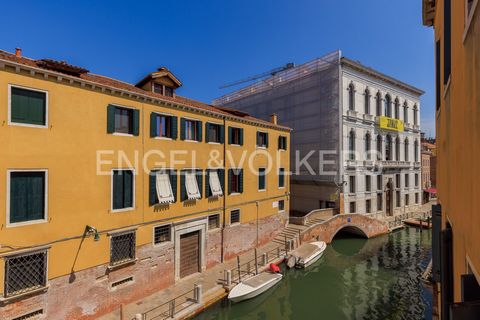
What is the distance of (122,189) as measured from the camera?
12.3m

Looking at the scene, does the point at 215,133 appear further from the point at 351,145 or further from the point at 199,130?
the point at 351,145

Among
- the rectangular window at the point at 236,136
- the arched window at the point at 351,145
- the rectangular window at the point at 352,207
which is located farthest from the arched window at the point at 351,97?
the rectangular window at the point at 236,136

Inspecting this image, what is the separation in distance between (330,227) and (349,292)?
343 inches

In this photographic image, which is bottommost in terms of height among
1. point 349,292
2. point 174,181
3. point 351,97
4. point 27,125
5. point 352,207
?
point 349,292

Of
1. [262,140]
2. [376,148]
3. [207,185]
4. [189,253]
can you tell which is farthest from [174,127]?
[376,148]

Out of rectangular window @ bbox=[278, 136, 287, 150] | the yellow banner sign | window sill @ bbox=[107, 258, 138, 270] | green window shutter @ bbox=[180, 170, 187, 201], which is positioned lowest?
window sill @ bbox=[107, 258, 138, 270]

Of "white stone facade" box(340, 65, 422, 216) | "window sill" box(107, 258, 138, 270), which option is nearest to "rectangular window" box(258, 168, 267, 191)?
"white stone facade" box(340, 65, 422, 216)

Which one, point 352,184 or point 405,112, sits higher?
point 405,112

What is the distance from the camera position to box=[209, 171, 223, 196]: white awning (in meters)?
16.4

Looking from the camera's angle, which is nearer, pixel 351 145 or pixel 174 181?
pixel 174 181

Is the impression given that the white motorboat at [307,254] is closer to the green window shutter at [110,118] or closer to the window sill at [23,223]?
the green window shutter at [110,118]

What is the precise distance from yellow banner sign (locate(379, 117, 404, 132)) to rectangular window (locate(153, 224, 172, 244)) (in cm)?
2595

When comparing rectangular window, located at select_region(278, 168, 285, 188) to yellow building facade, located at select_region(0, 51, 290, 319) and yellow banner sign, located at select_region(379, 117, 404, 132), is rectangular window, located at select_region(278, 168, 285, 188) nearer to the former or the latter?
yellow building facade, located at select_region(0, 51, 290, 319)

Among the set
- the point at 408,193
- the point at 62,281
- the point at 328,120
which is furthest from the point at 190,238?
the point at 408,193
